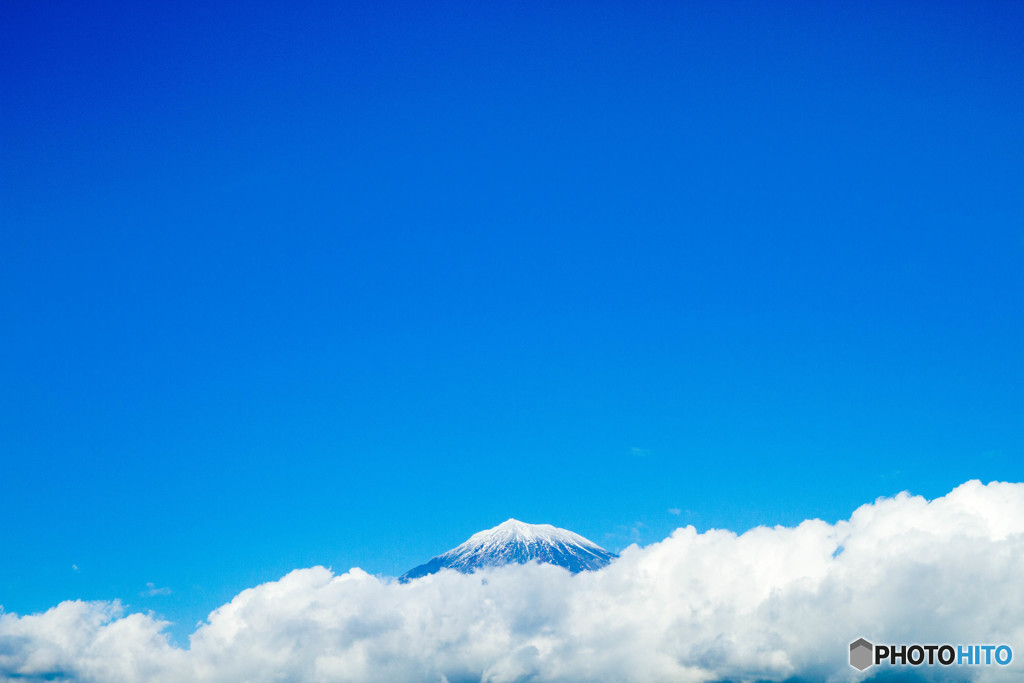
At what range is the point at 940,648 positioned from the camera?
12731 centimetres

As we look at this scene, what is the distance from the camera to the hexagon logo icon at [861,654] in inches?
5645

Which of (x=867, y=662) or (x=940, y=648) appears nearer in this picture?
(x=940, y=648)

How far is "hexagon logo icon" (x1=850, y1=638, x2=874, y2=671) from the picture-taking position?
14338 centimetres

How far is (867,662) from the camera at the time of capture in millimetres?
142125

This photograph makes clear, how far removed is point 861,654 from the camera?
148m

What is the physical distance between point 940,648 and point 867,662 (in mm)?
17920
